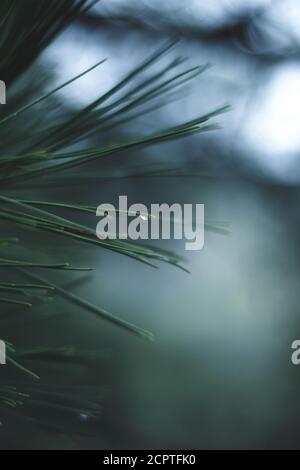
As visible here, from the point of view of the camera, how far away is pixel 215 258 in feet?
4.97

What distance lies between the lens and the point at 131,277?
1464mm

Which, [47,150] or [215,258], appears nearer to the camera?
[47,150]

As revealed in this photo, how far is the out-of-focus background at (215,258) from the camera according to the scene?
3.57 feet

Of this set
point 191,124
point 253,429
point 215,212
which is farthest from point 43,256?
point 253,429

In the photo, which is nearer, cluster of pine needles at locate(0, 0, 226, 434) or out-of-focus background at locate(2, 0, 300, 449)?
cluster of pine needles at locate(0, 0, 226, 434)

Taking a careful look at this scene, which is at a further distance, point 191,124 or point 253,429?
point 253,429

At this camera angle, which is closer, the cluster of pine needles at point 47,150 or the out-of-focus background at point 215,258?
the cluster of pine needles at point 47,150

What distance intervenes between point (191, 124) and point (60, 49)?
0.50m

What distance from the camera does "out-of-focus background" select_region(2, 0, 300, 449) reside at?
109 centimetres

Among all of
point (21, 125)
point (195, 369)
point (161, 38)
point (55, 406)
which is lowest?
point (195, 369)
